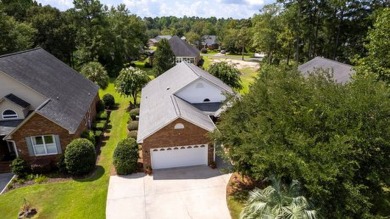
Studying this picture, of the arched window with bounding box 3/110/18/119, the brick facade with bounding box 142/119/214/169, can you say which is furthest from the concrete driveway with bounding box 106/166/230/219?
the arched window with bounding box 3/110/18/119

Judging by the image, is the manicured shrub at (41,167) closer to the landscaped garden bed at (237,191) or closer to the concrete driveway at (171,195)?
the concrete driveway at (171,195)

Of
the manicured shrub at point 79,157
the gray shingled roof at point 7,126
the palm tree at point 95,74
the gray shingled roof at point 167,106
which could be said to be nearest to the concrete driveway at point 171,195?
the manicured shrub at point 79,157

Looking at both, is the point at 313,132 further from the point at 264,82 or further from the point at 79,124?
the point at 79,124

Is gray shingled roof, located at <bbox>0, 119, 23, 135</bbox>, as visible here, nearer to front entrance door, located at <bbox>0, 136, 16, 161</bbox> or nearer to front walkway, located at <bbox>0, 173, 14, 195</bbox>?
front entrance door, located at <bbox>0, 136, 16, 161</bbox>

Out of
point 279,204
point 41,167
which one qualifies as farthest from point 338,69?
point 41,167

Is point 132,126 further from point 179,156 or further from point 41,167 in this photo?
point 41,167
